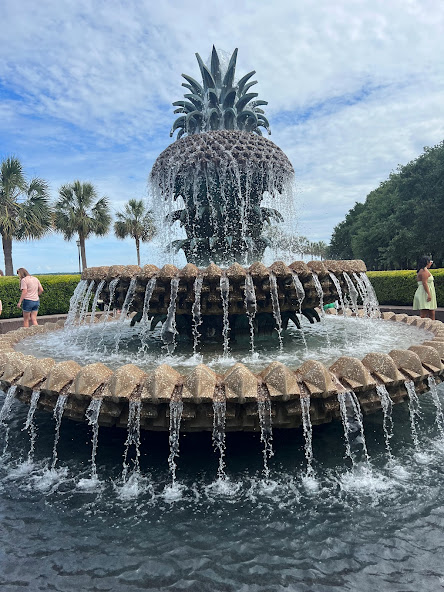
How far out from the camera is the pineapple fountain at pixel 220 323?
3506mm

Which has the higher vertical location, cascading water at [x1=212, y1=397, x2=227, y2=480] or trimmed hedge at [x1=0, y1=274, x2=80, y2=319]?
trimmed hedge at [x1=0, y1=274, x2=80, y2=319]

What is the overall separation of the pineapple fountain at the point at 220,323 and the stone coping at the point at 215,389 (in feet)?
0.04

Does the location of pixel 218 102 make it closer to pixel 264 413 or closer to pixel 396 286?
pixel 264 413

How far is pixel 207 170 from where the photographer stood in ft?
23.1

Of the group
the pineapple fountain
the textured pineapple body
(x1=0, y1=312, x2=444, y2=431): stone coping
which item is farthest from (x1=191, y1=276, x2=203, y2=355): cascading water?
the textured pineapple body

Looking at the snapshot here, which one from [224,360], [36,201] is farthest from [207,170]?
[36,201]

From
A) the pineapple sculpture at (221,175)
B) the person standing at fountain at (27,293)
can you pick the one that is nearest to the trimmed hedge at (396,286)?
the pineapple sculpture at (221,175)

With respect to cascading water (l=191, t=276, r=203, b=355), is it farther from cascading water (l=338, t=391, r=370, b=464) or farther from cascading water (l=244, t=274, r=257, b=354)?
cascading water (l=338, t=391, r=370, b=464)

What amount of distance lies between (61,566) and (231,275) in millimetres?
3336

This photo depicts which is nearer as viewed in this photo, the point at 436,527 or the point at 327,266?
the point at 436,527

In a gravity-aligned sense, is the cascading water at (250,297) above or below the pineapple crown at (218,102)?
below

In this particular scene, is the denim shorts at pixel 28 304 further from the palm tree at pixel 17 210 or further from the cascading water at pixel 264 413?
the palm tree at pixel 17 210

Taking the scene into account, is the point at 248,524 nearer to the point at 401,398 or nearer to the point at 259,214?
the point at 401,398

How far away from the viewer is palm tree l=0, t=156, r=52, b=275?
24.3 m
